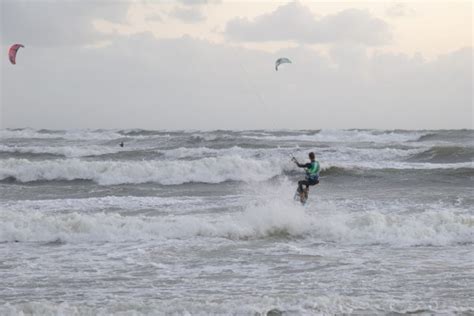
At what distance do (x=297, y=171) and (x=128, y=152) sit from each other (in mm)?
10216

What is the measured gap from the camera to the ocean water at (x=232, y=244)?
25.5 feet

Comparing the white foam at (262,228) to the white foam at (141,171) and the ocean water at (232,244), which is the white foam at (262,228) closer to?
the ocean water at (232,244)

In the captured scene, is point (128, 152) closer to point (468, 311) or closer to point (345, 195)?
point (345, 195)

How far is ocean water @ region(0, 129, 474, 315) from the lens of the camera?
7773 mm

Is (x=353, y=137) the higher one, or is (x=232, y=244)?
(x=353, y=137)

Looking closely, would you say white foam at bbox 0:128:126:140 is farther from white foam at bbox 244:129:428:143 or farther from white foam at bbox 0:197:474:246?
white foam at bbox 0:197:474:246

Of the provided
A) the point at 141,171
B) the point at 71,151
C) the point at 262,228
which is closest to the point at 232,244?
the point at 262,228

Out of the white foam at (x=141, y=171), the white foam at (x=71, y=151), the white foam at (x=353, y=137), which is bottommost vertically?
the white foam at (x=141, y=171)

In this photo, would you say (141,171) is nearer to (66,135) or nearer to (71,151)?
(71,151)

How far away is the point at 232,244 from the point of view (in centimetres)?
1134

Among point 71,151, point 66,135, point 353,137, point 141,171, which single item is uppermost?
point 66,135

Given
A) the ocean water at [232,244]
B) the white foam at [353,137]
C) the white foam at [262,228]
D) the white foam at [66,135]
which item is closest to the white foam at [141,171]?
the ocean water at [232,244]

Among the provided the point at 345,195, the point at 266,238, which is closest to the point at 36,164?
the point at 345,195

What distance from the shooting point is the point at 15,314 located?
23.5ft
